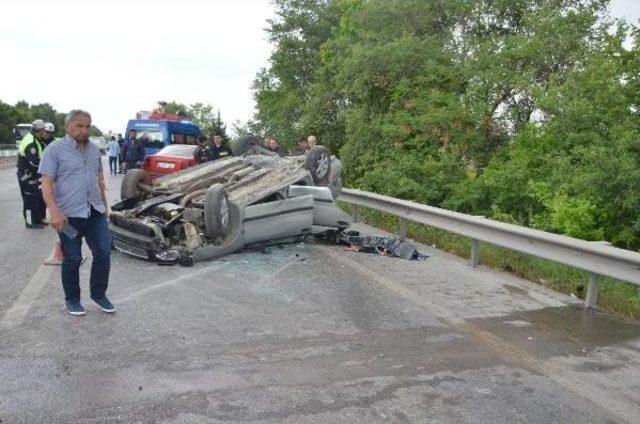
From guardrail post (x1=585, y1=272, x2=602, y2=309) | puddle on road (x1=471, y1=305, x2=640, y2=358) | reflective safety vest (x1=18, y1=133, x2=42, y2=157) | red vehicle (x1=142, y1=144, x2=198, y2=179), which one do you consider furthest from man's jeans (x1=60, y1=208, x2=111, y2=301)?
red vehicle (x1=142, y1=144, x2=198, y2=179)

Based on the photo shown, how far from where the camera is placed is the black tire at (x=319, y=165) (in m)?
9.35

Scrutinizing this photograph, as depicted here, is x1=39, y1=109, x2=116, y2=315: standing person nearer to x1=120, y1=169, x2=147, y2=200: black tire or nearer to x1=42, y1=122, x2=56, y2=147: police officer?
x1=120, y1=169, x2=147, y2=200: black tire

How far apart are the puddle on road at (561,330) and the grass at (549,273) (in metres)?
0.50

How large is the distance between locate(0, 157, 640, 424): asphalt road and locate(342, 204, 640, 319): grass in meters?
0.48

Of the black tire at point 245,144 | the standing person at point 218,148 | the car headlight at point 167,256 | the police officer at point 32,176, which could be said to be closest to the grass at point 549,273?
the black tire at point 245,144

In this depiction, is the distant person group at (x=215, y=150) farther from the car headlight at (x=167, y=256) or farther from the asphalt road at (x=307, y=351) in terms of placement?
the asphalt road at (x=307, y=351)

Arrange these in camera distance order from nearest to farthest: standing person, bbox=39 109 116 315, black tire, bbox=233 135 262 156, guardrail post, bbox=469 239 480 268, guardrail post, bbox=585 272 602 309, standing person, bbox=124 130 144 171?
standing person, bbox=39 109 116 315
guardrail post, bbox=585 272 602 309
guardrail post, bbox=469 239 480 268
black tire, bbox=233 135 262 156
standing person, bbox=124 130 144 171

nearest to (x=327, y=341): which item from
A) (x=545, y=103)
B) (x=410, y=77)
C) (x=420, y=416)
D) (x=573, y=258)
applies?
(x=420, y=416)

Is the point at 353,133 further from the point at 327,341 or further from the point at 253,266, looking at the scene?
the point at 327,341

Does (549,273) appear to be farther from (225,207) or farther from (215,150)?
(215,150)

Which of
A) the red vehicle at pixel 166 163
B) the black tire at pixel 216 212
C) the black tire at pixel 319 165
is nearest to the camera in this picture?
the black tire at pixel 216 212

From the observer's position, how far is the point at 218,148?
510 inches

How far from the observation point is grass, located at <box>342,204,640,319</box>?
6262mm

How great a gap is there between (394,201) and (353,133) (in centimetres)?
741
